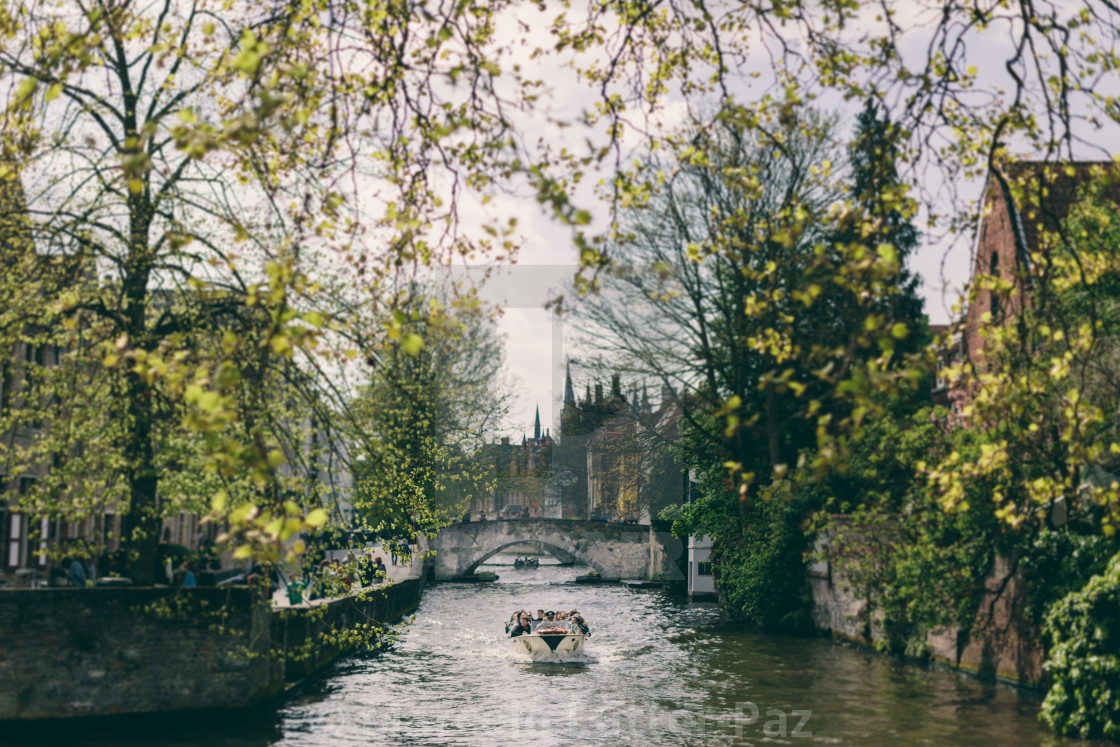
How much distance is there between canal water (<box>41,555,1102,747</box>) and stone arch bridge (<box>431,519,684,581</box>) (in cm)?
2162

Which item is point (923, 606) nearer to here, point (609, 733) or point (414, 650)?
point (609, 733)

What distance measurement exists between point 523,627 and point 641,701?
700cm

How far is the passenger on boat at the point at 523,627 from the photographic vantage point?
22469 mm

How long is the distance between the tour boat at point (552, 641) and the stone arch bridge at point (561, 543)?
77.3 ft

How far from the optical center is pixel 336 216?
4.18 m

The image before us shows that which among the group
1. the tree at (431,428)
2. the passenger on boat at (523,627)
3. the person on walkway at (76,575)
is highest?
the tree at (431,428)

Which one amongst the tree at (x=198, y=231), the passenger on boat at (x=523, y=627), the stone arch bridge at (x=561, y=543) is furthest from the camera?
the stone arch bridge at (x=561, y=543)

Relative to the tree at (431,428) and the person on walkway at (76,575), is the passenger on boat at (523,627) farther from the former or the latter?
the person on walkway at (76,575)

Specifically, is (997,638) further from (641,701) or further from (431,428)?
(431,428)

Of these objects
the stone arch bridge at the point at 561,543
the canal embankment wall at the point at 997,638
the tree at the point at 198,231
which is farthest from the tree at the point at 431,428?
the stone arch bridge at the point at 561,543

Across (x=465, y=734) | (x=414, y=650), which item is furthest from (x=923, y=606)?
(x=414, y=650)

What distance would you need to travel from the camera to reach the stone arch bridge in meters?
46.1

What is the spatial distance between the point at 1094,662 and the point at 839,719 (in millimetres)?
3432

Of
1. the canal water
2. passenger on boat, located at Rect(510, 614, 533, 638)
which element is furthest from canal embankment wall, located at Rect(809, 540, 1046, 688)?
passenger on boat, located at Rect(510, 614, 533, 638)
